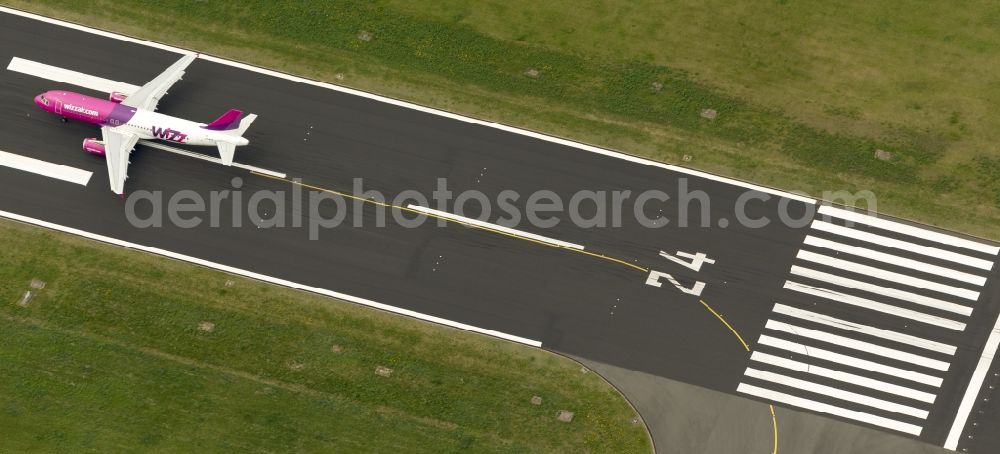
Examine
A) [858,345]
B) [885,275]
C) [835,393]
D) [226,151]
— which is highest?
[885,275]

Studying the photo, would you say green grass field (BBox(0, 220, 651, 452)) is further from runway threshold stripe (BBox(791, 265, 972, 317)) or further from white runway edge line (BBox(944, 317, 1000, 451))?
white runway edge line (BBox(944, 317, 1000, 451))

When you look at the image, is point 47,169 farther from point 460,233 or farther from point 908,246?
point 908,246

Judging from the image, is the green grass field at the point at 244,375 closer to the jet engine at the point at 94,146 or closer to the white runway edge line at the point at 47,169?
the white runway edge line at the point at 47,169

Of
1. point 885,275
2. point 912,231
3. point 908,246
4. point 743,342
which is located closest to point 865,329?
point 885,275

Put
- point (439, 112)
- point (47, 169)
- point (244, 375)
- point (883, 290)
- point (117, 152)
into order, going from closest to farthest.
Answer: point (244, 375) → point (883, 290) → point (117, 152) → point (47, 169) → point (439, 112)

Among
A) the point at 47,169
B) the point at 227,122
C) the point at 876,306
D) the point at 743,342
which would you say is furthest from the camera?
the point at 47,169

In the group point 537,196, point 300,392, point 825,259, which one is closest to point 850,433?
point 825,259

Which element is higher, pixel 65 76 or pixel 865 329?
pixel 865 329
